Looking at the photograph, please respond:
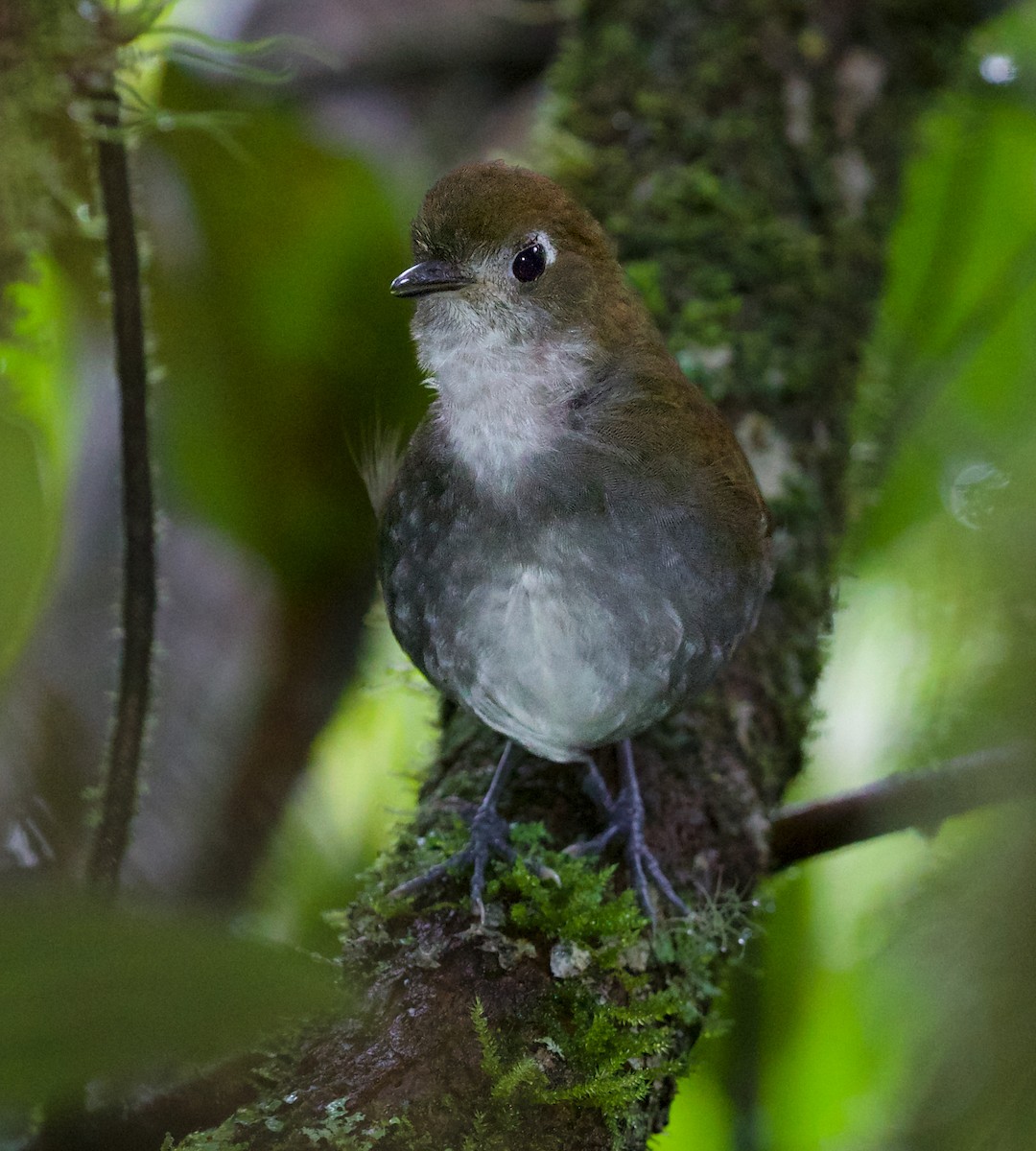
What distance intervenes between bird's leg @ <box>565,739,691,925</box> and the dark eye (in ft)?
3.28

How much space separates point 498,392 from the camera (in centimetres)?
207

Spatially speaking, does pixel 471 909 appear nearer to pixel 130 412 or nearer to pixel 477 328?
pixel 477 328

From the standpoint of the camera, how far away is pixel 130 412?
7.94 ft

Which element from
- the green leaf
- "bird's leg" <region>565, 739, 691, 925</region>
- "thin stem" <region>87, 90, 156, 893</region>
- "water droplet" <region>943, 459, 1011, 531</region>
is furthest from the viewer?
"thin stem" <region>87, 90, 156, 893</region>

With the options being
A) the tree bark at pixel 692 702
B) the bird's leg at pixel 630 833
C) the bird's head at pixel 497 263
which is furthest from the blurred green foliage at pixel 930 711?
the bird's head at pixel 497 263

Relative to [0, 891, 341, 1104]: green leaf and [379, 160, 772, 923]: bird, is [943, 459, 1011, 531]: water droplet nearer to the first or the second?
[379, 160, 772, 923]: bird

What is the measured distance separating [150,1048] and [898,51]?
156 inches

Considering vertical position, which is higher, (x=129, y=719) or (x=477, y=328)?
(x=477, y=328)

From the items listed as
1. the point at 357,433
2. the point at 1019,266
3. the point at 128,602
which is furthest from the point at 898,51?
the point at 128,602

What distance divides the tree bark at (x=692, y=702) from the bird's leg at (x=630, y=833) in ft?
0.17

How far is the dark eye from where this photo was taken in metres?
2.08

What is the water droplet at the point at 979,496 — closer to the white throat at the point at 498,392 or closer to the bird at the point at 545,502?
the bird at the point at 545,502

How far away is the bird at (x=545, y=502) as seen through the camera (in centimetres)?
204

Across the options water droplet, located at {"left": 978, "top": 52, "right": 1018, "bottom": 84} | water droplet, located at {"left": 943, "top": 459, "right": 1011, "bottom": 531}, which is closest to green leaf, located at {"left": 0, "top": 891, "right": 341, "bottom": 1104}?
water droplet, located at {"left": 943, "top": 459, "right": 1011, "bottom": 531}
